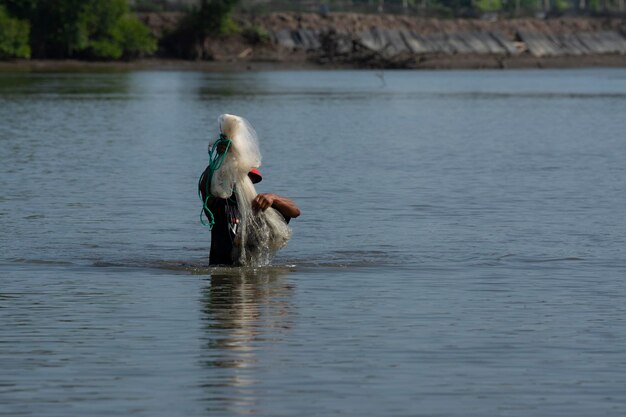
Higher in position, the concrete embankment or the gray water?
the gray water

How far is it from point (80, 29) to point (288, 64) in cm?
1776

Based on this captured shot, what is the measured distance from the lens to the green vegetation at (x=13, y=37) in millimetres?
101250

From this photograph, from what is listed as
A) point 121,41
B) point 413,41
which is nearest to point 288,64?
point 121,41

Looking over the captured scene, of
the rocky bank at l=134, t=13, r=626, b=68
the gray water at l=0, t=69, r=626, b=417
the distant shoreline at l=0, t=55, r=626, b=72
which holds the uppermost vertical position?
the gray water at l=0, t=69, r=626, b=417

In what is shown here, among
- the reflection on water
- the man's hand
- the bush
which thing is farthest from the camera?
the bush

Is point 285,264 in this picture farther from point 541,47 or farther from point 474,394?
point 541,47

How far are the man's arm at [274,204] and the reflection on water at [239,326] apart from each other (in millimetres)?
676

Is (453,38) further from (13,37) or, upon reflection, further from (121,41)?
(13,37)

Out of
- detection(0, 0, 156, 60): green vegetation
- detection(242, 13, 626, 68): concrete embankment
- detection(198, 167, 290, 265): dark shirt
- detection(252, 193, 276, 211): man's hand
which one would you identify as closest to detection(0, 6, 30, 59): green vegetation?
detection(0, 0, 156, 60): green vegetation

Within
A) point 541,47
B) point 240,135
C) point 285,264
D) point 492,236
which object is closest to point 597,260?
point 492,236

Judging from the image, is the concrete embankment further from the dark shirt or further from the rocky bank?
the dark shirt

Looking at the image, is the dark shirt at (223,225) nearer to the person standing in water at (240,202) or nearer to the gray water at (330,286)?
the person standing in water at (240,202)

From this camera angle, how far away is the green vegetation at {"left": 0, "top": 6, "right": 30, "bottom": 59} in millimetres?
101250

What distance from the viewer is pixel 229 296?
44.5 feet
